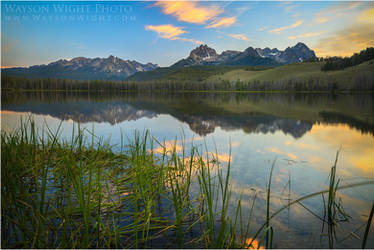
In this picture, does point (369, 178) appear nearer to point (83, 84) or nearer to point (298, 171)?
point (298, 171)

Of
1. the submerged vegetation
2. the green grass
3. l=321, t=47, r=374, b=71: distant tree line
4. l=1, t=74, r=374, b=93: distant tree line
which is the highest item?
l=321, t=47, r=374, b=71: distant tree line

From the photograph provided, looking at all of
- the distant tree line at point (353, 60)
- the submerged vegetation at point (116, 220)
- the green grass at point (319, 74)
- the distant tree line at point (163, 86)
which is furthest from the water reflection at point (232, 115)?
the distant tree line at point (353, 60)

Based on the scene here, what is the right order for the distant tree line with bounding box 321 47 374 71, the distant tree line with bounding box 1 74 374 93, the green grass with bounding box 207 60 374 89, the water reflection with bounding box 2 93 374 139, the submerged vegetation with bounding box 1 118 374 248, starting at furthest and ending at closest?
the distant tree line with bounding box 321 47 374 71 < the green grass with bounding box 207 60 374 89 < the distant tree line with bounding box 1 74 374 93 < the water reflection with bounding box 2 93 374 139 < the submerged vegetation with bounding box 1 118 374 248

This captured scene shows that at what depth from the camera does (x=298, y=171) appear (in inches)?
299

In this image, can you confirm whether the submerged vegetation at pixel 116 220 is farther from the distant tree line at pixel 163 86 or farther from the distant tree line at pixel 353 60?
the distant tree line at pixel 353 60

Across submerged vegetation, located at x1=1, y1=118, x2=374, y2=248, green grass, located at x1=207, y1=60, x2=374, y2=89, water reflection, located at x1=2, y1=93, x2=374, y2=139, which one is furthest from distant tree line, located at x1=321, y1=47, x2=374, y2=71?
submerged vegetation, located at x1=1, y1=118, x2=374, y2=248

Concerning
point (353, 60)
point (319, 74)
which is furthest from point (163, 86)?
point (353, 60)

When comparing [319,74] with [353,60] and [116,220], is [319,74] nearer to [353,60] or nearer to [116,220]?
[353,60]

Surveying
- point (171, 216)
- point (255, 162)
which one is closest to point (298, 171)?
point (255, 162)

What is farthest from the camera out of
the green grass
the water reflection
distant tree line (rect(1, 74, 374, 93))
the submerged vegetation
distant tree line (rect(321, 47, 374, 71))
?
distant tree line (rect(321, 47, 374, 71))

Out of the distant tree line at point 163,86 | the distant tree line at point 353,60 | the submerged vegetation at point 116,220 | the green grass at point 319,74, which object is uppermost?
the distant tree line at point 353,60

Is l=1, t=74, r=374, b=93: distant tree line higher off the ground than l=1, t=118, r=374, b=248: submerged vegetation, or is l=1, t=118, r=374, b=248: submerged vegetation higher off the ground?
l=1, t=74, r=374, b=93: distant tree line

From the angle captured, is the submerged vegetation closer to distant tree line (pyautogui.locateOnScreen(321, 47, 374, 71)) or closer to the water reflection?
the water reflection

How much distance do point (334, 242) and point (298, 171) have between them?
3923 mm
